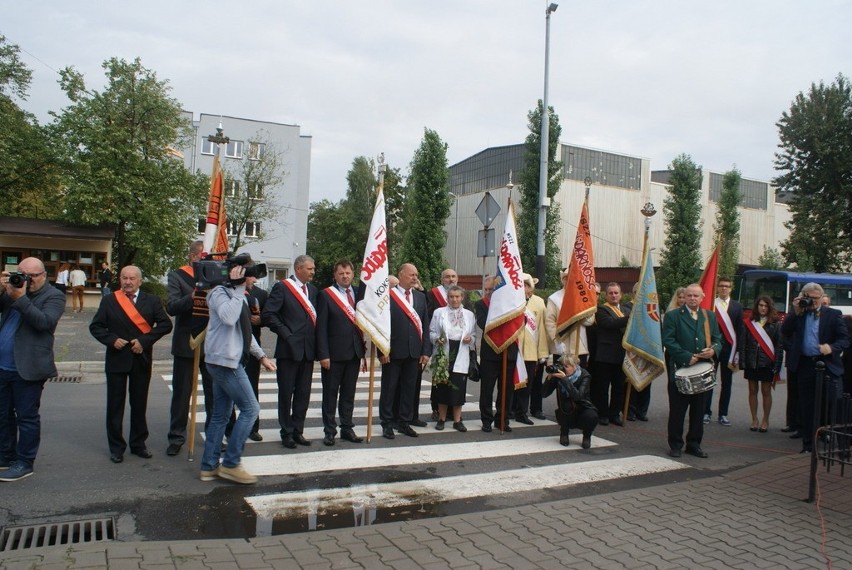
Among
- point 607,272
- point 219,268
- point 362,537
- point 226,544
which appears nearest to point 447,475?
point 362,537

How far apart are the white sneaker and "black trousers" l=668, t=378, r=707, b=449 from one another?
4.76 meters

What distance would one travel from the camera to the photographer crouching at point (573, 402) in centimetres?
747

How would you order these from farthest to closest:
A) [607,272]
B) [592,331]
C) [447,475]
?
[607,272], [592,331], [447,475]

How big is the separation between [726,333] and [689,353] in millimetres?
2485

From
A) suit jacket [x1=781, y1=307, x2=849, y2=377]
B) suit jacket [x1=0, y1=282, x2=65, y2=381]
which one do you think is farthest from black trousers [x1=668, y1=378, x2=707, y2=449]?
suit jacket [x1=0, y1=282, x2=65, y2=381]

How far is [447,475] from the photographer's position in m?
6.15

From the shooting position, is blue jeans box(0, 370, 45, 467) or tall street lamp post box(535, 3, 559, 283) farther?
tall street lamp post box(535, 3, 559, 283)

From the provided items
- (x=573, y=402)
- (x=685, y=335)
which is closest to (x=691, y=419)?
(x=685, y=335)

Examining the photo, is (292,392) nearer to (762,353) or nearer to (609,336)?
(609,336)

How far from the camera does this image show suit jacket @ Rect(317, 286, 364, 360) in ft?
23.4

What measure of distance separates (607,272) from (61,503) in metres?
38.0

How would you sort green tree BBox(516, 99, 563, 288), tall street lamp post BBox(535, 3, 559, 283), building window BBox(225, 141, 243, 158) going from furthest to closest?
building window BBox(225, 141, 243, 158), green tree BBox(516, 99, 563, 288), tall street lamp post BBox(535, 3, 559, 283)

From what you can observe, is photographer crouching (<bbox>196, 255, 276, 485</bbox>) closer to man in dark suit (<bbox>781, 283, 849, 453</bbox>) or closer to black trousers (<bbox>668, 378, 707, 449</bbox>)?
black trousers (<bbox>668, 378, 707, 449</bbox>)

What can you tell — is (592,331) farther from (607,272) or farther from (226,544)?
(607,272)
